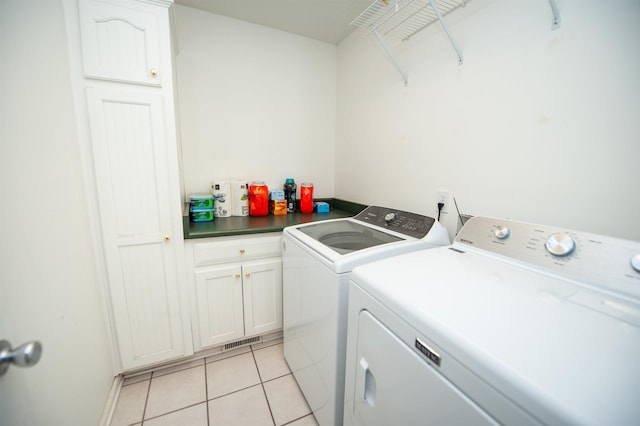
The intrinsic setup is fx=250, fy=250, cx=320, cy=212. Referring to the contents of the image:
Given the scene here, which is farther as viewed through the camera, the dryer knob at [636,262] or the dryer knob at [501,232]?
the dryer knob at [501,232]

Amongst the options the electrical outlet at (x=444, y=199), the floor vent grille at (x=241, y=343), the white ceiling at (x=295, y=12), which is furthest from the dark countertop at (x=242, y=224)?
the white ceiling at (x=295, y=12)

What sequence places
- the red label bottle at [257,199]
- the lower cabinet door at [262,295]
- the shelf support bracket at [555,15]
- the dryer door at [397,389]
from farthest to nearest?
the red label bottle at [257,199] → the lower cabinet door at [262,295] → the shelf support bracket at [555,15] → the dryer door at [397,389]

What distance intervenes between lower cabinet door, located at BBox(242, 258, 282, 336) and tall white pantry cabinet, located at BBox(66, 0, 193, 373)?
0.38 meters

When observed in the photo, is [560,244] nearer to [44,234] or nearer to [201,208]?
[44,234]

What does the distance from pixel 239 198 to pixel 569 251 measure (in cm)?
185

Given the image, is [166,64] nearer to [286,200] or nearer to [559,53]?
[286,200]

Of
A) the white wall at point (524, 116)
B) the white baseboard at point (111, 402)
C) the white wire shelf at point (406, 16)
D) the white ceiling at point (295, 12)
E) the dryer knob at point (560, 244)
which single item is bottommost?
the white baseboard at point (111, 402)

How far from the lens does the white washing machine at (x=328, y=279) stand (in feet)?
3.46

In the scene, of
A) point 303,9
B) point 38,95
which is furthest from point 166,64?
point 303,9

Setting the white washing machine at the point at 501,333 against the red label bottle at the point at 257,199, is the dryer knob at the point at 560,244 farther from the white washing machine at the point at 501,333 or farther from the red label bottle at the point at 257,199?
the red label bottle at the point at 257,199

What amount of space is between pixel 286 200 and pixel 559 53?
5.75ft

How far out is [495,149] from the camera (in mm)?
1179

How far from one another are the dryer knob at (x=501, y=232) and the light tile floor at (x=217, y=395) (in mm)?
1310

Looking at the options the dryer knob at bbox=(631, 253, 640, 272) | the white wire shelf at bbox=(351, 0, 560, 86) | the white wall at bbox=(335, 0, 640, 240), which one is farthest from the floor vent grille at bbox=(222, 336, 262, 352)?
the white wire shelf at bbox=(351, 0, 560, 86)
